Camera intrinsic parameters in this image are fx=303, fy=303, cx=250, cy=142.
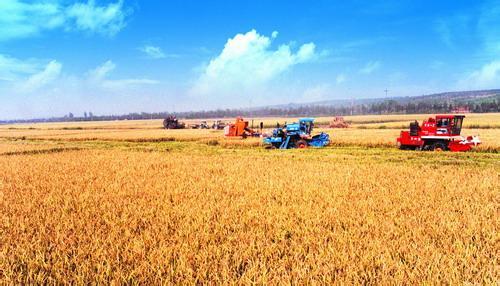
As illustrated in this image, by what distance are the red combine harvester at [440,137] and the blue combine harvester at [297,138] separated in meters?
6.02

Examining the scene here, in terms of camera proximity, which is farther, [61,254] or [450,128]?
[450,128]

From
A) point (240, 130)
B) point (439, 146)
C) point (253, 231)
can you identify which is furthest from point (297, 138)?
point (253, 231)

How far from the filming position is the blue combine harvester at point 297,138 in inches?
931

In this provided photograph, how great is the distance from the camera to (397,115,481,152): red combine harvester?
62.0ft

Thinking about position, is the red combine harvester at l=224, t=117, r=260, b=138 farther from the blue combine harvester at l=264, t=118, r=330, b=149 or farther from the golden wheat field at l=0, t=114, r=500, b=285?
the golden wheat field at l=0, t=114, r=500, b=285

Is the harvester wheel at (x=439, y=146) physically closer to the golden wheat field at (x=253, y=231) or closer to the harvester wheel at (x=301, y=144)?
the harvester wheel at (x=301, y=144)

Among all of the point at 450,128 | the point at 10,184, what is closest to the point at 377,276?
the point at 10,184

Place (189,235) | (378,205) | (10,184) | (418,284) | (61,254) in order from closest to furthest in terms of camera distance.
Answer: (418,284)
(61,254)
(189,235)
(378,205)
(10,184)

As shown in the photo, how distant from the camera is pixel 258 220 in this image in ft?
18.2

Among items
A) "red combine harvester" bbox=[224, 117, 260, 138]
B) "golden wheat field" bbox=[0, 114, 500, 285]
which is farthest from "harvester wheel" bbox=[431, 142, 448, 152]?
"red combine harvester" bbox=[224, 117, 260, 138]

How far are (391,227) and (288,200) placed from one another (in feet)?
8.26

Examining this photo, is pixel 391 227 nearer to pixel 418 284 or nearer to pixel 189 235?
pixel 418 284

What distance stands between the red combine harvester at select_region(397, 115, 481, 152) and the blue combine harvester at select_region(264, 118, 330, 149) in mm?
6015

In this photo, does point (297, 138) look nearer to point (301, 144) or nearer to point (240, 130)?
point (301, 144)
